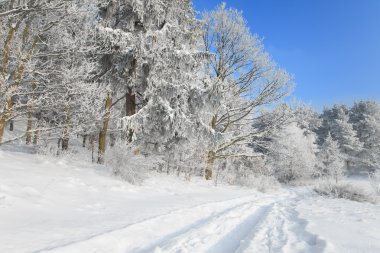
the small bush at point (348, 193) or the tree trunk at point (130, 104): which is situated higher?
the tree trunk at point (130, 104)

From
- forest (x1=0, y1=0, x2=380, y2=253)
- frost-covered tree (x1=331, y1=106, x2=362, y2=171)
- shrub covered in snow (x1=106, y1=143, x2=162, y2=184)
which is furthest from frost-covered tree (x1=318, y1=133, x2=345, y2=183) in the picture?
shrub covered in snow (x1=106, y1=143, x2=162, y2=184)

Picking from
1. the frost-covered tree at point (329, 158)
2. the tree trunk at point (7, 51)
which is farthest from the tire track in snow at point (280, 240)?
the frost-covered tree at point (329, 158)

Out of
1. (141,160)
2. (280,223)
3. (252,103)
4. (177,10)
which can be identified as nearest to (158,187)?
(141,160)

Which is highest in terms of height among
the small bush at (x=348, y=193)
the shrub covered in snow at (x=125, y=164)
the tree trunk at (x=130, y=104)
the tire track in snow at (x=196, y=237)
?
the tree trunk at (x=130, y=104)

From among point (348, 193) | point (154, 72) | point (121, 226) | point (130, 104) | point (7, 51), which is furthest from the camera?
point (348, 193)

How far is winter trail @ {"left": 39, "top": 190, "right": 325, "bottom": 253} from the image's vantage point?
4.09 meters

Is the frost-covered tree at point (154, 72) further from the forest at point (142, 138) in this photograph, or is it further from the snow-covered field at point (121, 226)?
the snow-covered field at point (121, 226)

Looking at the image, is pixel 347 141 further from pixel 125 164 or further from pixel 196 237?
pixel 196 237

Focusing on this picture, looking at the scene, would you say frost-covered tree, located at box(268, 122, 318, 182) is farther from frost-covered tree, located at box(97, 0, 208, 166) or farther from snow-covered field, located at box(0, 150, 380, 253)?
snow-covered field, located at box(0, 150, 380, 253)

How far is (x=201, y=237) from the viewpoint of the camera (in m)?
4.82

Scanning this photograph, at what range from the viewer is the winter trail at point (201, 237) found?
4094mm

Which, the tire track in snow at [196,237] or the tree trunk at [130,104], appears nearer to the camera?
the tire track in snow at [196,237]

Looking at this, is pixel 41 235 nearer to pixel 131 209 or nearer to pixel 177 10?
pixel 131 209

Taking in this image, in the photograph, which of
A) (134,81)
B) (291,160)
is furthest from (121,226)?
(291,160)
